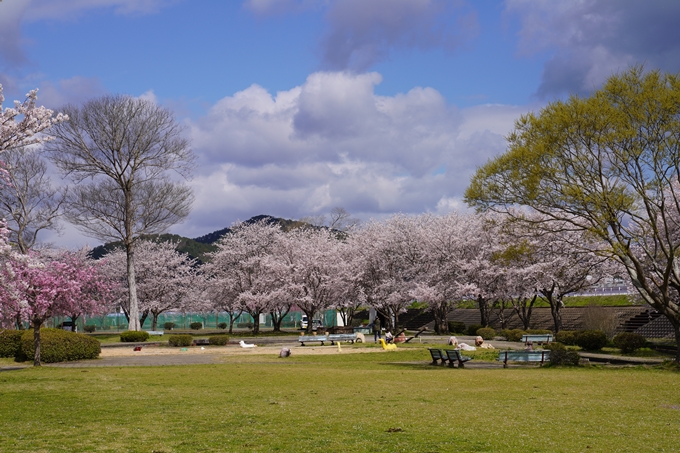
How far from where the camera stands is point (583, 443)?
8.83 metres

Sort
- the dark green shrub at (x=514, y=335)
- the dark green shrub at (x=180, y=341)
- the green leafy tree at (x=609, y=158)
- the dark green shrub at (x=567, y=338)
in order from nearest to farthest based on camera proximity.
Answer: the green leafy tree at (x=609, y=158) < the dark green shrub at (x=567, y=338) < the dark green shrub at (x=514, y=335) < the dark green shrub at (x=180, y=341)

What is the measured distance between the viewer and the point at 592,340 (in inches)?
1293

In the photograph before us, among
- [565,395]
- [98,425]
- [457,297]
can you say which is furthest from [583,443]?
[457,297]

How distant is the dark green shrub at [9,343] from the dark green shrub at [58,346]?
38.1 inches

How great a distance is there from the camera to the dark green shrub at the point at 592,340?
32.8 m

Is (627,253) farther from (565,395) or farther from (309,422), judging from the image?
(309,422)

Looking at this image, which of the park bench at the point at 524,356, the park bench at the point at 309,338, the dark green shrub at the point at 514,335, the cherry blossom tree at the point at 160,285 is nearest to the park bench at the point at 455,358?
the park bench at the point at 524,356

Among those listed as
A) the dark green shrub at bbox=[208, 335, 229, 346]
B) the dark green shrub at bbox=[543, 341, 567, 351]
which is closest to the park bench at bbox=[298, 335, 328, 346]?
the dark green shrub at bbox=[208, 335, 229, 346]

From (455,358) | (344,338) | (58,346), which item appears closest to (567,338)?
(344,338)

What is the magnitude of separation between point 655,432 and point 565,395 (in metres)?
4.87

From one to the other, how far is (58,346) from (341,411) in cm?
1943

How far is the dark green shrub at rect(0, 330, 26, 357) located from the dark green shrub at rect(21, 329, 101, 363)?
97 cm

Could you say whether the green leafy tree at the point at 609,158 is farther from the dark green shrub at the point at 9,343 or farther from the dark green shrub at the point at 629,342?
the dark green shrub at the point at 9,343

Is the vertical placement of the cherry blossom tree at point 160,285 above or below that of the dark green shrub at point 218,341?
above
